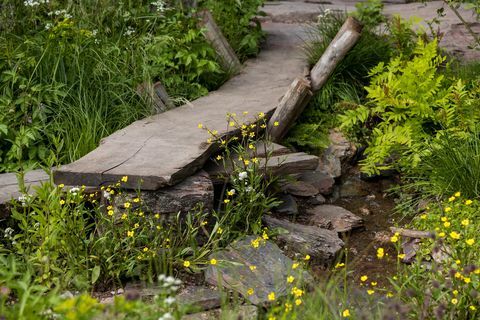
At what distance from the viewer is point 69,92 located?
674 centimetres

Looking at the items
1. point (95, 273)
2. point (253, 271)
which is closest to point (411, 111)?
point (253, 271)

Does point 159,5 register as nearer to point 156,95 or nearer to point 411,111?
point 156,95

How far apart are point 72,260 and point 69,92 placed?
86.2 inches

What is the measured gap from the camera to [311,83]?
7.46m

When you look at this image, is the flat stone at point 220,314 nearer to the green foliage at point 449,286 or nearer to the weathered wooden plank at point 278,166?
the green foliage at point 449,286

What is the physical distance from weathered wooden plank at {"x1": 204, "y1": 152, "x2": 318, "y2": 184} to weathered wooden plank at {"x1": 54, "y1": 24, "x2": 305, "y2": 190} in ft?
0.49

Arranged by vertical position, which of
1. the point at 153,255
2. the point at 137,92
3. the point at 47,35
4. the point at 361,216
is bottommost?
the point at 361,216

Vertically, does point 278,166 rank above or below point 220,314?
above

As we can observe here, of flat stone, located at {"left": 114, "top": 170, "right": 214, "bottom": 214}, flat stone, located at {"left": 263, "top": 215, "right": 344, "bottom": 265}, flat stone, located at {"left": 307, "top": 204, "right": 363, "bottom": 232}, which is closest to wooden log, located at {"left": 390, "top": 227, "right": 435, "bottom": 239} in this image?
flat stone, located at {"left": 263, "top": 215, "right": 344, "bottom": 265}

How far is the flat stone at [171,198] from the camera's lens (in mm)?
5305

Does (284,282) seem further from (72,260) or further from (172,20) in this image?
(172,20)

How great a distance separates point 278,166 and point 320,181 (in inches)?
36.1

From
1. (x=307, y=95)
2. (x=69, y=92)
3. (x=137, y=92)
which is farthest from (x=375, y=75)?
(x=69, y=92)

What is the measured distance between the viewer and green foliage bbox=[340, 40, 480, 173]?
6.54 meters
